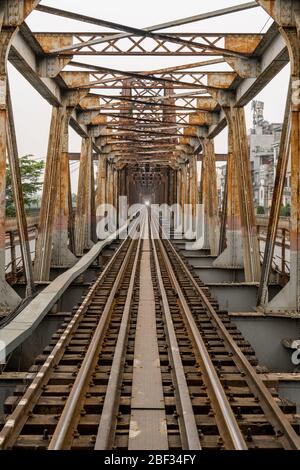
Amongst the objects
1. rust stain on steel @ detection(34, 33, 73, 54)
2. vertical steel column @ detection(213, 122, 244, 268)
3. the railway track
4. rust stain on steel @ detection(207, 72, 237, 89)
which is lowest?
the railway track

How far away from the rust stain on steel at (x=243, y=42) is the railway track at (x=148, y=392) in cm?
577

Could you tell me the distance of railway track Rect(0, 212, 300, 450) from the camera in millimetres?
4461

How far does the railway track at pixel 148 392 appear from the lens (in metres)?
4.46

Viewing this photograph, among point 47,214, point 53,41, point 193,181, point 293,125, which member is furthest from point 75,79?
point 193,181

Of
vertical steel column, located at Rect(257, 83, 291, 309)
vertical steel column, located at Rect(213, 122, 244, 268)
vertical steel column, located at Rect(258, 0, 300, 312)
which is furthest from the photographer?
vertical steel column, located at Rect(213, 122, 244, 268)

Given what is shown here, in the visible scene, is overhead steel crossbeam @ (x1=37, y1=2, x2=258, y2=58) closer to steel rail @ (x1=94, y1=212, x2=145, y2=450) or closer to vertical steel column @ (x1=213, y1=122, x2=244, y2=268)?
vertical steel column @ (x1=213, y1=122, x2=244, y2=268)

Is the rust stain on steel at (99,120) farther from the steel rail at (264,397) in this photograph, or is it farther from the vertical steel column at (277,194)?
the steel rail at (264,397)

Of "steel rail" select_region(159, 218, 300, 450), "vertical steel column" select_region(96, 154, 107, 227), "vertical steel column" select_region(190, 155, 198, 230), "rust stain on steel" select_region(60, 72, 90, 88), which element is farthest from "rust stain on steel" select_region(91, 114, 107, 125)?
"steel rail" select_region(159, 218, 300, 450)

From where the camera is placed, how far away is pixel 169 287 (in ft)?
40.8

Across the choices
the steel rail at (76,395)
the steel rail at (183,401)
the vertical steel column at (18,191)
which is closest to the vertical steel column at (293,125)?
the steel rail at (183,401)

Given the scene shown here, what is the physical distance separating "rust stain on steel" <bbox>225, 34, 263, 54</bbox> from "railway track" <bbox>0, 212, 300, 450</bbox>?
18.9ft

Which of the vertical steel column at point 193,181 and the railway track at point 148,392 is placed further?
the vertical steel column at point 193,181

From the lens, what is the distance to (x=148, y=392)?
18.4 ft

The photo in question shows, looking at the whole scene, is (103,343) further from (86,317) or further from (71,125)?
(71,125)
